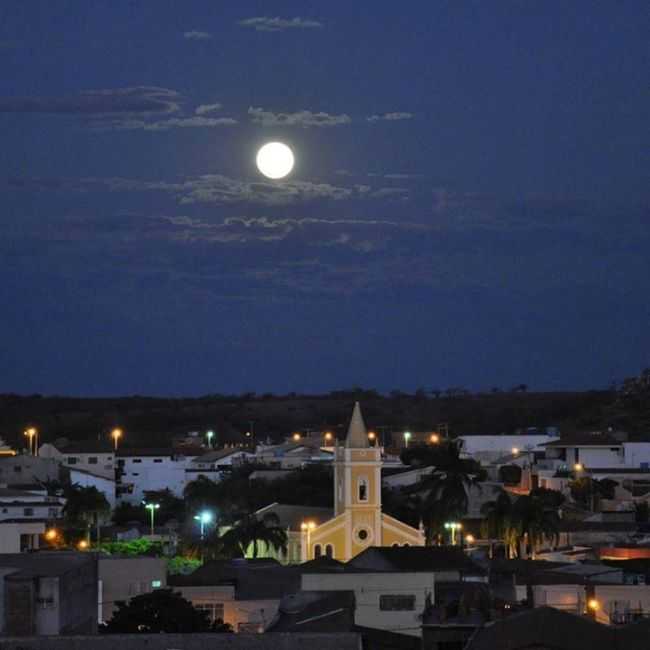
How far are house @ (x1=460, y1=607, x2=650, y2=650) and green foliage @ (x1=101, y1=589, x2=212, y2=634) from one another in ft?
23.4

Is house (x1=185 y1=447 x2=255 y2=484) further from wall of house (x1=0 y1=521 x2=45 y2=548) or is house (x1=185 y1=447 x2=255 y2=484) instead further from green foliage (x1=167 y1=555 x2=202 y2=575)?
wall of house (x1=0 y1=521 x2=45 y2=548)

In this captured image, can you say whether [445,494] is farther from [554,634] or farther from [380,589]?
[554,634]

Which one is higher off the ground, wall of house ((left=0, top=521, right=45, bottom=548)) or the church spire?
the church spire

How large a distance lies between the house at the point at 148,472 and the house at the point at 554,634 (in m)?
74.0

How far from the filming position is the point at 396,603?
5566cm

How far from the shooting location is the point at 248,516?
299 ft

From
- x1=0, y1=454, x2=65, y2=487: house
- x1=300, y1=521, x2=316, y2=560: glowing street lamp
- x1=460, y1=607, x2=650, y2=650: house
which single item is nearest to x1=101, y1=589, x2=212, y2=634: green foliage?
x1=460, y1=607, x2=650, y2=650: house

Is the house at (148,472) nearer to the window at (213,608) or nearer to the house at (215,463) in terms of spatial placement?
the house at (215,463)

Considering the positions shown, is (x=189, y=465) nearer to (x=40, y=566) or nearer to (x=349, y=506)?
(x=349, y=506)

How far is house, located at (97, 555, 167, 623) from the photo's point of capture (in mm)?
54906

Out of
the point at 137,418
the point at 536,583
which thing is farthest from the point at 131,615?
the point at 137,418

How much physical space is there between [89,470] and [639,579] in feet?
202

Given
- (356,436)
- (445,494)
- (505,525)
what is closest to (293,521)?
(356,436)

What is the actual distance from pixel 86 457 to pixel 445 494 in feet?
103
